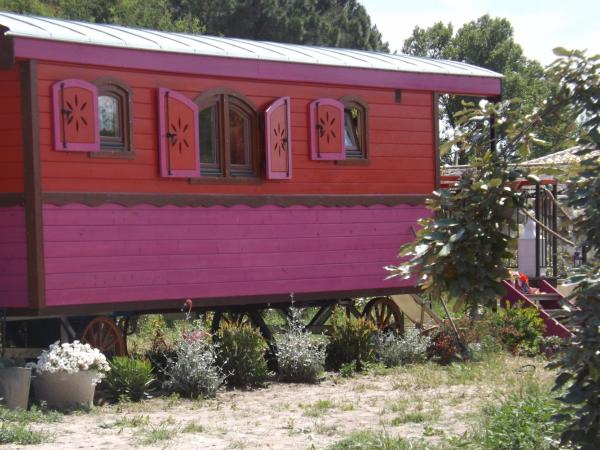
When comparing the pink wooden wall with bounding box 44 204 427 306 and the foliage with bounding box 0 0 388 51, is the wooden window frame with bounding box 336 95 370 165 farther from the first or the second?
the foliage with bounding box 0 0 388 51

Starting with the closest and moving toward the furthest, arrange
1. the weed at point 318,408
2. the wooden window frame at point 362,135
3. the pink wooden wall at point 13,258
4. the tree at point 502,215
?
the tree at point 502,215 < the weed at point 318,408 < the pink wooden wall at point 13,258 < the wooden window frame at point 362,135

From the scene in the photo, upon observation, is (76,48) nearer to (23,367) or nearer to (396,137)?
(23,367)

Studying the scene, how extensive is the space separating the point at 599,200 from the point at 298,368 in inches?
314

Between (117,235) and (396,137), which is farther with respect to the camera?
(396,137)

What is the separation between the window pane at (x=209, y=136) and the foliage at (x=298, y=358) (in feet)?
7.05

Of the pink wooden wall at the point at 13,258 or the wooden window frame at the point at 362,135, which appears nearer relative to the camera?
the pink wooden wall at the point at 13,258

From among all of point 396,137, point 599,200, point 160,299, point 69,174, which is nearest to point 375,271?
point 396,137

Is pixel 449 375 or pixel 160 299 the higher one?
pixel 160 299

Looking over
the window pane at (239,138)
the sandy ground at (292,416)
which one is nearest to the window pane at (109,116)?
the window pane at (239,138)

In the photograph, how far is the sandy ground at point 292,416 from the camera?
9555 mm

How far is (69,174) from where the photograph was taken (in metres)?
12.0

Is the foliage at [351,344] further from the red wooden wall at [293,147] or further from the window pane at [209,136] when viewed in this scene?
the window pane at [209,136]

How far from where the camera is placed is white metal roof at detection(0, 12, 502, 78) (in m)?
12.0

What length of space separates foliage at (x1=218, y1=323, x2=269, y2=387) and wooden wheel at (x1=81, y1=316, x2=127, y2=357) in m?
1.20
